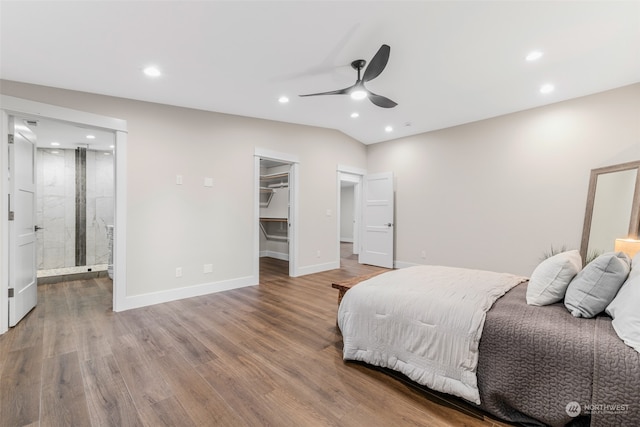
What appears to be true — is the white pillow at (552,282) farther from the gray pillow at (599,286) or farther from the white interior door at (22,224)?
the white interior door at (22,224)

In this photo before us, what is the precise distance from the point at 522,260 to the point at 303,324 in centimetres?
360

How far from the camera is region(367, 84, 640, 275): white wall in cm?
361

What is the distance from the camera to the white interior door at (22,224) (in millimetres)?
2752

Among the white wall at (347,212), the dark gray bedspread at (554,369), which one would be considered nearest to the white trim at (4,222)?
the dark gray bedspread at (554,369)

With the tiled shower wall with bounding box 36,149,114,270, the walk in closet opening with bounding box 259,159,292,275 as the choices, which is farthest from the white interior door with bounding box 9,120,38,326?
the walk in closet opening with bounding box 259,159,292,275

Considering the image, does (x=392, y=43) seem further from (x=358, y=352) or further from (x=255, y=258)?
(x=255, y=258)

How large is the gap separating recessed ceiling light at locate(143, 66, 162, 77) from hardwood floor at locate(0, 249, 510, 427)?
2628 mm

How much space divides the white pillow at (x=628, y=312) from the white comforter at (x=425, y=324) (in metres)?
0.57

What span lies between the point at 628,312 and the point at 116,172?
4546mm

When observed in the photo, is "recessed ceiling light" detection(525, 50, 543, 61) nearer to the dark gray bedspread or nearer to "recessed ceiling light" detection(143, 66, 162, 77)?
the dark gray bedspread

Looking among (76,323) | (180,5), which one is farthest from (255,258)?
(180,5)

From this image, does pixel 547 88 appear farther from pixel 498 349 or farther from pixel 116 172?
pixel 116 172

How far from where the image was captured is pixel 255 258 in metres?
4.46

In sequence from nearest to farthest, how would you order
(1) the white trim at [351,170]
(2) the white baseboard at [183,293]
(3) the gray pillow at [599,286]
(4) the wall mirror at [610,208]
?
1. (3) the gray pillow at [599,286]
2. (4) the wall mirror at [610,208]
3. (2) the white baseboard at [183,293]
4. (1) the white trim at [351,170]
